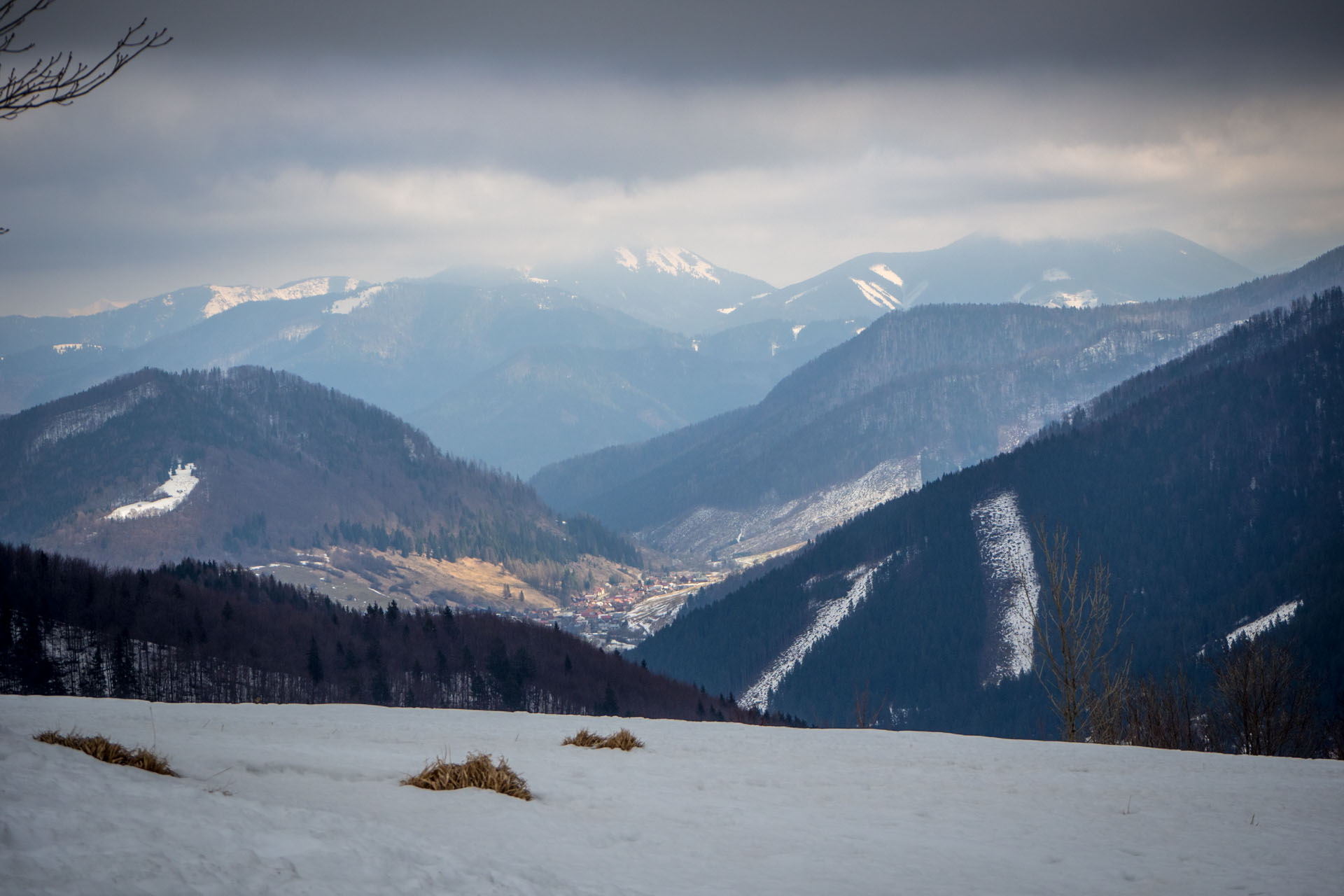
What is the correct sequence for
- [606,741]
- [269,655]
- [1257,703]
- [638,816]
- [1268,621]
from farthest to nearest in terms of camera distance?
[1268,621], [269,655], [1257,703], [606,741], [638,816]

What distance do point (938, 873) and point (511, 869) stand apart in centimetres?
678

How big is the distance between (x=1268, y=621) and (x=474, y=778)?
206 meters

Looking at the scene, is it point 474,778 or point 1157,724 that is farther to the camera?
point 1157,724

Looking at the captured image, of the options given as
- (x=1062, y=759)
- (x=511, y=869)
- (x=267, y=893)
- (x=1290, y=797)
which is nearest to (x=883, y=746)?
(x=1062, y=759)

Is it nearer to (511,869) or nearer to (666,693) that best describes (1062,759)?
(511,869)

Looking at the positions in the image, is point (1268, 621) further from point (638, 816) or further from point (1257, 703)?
point (638, 816)

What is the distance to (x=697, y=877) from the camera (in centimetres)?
1395

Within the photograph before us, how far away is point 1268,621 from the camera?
601ft

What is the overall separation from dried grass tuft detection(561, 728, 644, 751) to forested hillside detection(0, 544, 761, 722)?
10467 centimetres

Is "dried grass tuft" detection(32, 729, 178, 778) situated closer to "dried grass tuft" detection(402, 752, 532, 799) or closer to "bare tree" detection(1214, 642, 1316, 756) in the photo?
"dried grass tuft" detection(402, 752, 532, 799)

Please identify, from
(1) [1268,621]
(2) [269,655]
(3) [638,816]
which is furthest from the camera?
(1) [1268,621]

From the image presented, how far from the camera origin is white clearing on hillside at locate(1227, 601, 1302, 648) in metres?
177

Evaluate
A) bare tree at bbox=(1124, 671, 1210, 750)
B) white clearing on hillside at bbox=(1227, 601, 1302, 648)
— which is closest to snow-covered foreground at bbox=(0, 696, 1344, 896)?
bare tree at bbox=(1124, 671, 1210, 750)

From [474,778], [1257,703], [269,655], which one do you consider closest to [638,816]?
[474,778]
